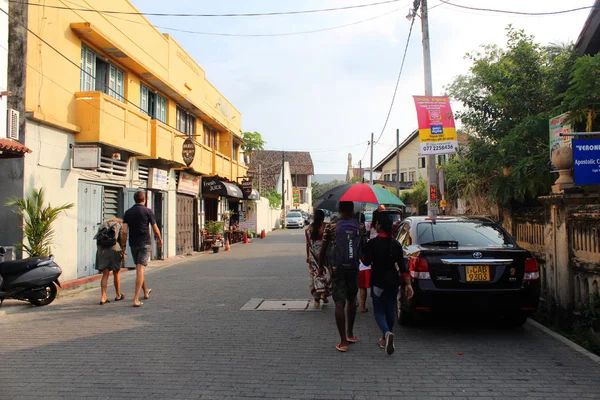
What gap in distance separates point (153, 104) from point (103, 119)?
4.98 m

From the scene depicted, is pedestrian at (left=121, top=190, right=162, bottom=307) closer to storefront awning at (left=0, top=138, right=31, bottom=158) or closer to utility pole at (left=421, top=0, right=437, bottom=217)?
storefront awning at (left=0, top=138, right=31, bottom=158)

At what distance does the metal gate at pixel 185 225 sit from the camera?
17.7m

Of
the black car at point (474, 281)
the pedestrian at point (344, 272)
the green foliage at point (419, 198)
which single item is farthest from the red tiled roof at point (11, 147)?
the green foliage at point (419, 198)

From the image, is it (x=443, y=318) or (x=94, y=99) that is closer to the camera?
(x=443, y=318)

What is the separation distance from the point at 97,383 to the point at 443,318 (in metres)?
4.58

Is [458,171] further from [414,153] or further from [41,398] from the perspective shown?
[414,153]

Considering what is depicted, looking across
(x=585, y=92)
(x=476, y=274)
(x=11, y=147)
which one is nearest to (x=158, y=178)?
(x=11, y=147)

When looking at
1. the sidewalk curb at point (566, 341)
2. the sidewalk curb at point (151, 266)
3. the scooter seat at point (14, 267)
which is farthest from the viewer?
the sidewalk curb at point (151, 266)

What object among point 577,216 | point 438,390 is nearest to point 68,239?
point 438,390

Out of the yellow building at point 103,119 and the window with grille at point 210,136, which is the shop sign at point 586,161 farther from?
the window with grille at point 210,136

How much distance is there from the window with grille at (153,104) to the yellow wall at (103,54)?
0.24m

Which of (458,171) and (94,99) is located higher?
(94,99)

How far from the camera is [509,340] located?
18.7ft

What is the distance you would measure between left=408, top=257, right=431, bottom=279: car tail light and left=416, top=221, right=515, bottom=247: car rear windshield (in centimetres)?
55
